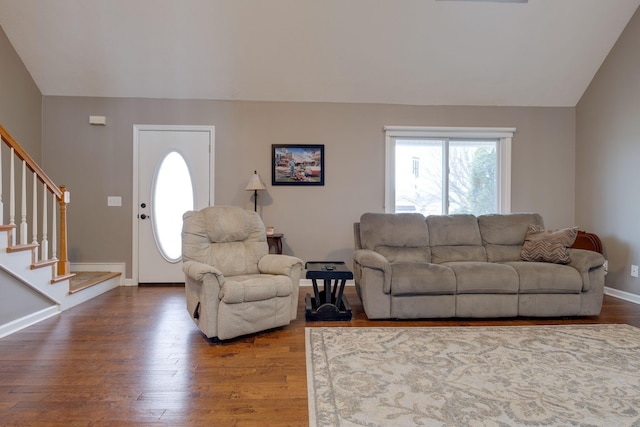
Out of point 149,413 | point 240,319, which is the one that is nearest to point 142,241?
point 240,319

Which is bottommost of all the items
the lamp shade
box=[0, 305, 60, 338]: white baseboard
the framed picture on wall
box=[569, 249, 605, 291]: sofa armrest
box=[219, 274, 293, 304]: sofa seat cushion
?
box=[0, 305, 60, 338]: white baseboard

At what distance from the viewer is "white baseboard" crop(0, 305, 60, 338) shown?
8.81ft

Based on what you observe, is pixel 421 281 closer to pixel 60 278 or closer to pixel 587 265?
pixel 587 265

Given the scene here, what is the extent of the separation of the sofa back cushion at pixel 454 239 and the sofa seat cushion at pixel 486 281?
1.53 feet

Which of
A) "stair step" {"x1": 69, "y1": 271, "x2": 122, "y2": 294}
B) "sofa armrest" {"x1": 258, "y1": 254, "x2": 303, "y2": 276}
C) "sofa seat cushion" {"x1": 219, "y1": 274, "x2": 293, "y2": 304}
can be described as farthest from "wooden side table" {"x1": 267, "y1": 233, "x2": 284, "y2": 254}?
"stair step" {"x1": 69, "y1": 271, "x2": 122, "y2": 294}

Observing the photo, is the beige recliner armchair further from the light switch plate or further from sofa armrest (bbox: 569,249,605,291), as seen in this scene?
sofa armrest (bbox: 569,249,605,291)

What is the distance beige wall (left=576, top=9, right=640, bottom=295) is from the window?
0.91 metres

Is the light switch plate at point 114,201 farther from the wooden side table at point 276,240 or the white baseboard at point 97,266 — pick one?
the wooden side table at point 276,240

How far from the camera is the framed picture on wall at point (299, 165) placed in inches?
175

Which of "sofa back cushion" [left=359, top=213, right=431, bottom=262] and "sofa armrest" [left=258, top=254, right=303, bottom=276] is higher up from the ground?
"sofa back cushion" [left=359, top=213, right=431, bottom=262]

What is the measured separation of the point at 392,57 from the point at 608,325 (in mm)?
3359

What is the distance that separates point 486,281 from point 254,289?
2.01 m

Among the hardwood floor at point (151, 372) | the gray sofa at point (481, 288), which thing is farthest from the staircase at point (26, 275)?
the gray sofa at point (481, 288)

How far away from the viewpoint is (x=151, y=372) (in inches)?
82.8
